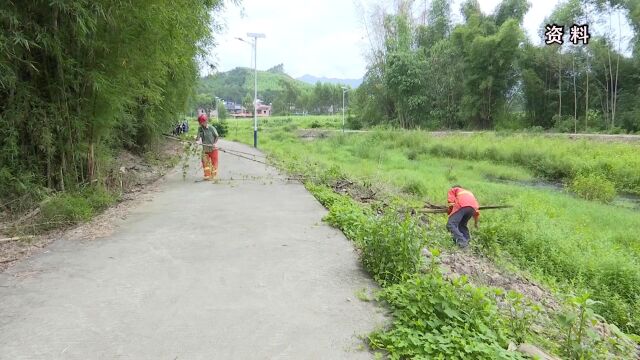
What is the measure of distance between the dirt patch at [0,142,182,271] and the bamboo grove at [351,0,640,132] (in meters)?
25.1

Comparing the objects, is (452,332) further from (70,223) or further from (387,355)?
(70,223)

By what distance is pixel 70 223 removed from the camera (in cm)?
603

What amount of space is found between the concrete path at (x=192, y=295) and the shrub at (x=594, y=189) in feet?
36.0

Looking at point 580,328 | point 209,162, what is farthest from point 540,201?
point 580,328

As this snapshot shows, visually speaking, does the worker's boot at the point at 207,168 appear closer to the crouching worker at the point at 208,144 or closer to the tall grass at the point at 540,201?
the crouching worker at the point at 208,144

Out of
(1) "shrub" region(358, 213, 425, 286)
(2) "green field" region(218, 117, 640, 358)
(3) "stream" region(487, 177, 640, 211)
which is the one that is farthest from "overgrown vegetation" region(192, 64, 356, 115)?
(1) "shrub" region(358, 213, 425, 286)

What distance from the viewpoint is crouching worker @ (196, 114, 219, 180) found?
32.5 feet

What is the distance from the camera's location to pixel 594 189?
14086 millimetres

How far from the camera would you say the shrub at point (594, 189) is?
1375 centimetres

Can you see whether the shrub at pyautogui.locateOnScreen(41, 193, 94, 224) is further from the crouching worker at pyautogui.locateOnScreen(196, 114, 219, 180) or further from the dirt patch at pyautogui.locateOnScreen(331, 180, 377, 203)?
the dirt patch at pyautogui.locateOnScreen(331, 180, 377, 203)

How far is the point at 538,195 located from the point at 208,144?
8.72 metres

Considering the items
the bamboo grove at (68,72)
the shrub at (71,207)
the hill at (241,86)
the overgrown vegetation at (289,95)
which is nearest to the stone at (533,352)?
the bamboo grove at (68,72)

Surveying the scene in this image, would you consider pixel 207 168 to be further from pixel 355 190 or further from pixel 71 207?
pixel 71 207

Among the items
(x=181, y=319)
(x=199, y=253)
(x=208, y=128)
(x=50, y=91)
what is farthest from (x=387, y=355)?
(x=208, y=128)
